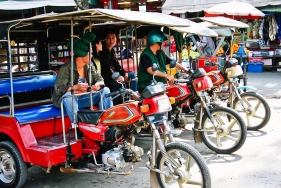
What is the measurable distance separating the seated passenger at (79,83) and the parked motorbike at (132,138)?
264 millimetres

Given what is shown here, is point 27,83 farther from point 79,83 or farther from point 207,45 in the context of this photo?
point 207,45

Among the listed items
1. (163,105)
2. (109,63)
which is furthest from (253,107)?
(163,105)

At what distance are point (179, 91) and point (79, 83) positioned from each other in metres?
1.58

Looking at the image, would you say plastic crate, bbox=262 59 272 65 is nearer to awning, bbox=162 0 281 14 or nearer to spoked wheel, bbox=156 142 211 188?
awning, bbox=162 0 281 14

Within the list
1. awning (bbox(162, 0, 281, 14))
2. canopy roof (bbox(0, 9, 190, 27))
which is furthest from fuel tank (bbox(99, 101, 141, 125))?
awning (bbox(162, 0, 281, 14))

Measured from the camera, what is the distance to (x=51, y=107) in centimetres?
508

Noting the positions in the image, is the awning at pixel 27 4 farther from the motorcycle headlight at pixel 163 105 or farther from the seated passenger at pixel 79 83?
the motorcycle headlight at pixel 163 105

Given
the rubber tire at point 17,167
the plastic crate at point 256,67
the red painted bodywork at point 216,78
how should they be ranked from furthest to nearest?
the plastic crate at point 256,67 < the red painted bodywork at point 216,78 < the rubber tire at point 17,167

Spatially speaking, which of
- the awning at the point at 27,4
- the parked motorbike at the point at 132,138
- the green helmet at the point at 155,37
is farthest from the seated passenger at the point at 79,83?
the awning at the point at 27,4

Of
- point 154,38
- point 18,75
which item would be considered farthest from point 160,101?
point 18,75

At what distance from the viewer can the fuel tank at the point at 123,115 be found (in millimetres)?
4074

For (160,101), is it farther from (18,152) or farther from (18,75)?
(18,75)

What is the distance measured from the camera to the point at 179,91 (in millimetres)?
5645

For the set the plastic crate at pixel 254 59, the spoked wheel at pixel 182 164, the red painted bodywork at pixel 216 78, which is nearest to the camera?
the spoked wheel at pixel 182 164
